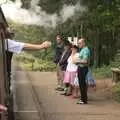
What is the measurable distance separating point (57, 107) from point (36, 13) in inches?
636

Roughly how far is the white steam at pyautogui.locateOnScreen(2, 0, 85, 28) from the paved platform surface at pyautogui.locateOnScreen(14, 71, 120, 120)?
8.02 metres

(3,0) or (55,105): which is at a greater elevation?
(3,0)

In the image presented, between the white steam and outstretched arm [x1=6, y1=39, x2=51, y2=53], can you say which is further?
the white steam

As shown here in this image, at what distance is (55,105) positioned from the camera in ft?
48.9

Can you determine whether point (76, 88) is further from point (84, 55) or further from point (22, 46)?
point (22, 46)

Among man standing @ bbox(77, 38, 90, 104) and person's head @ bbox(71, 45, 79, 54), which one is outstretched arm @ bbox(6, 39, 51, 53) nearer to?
man standing @ bbox(77, 38, 90, 104)

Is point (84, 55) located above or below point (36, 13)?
below

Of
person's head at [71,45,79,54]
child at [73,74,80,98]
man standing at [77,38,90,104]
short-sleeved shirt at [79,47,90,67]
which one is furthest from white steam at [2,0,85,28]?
short-sleeved shirt at [79,47,90,67]

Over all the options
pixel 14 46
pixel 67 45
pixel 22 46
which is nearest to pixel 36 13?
pixel 67 45

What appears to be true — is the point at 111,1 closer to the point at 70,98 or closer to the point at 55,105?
the point at 70,98

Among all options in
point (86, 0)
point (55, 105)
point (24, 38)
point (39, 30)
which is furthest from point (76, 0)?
point (24, 38)

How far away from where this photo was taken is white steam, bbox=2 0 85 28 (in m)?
26.5

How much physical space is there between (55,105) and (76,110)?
124 cm

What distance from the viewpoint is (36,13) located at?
98.6 feet
